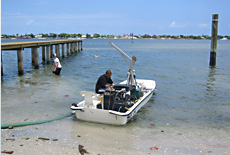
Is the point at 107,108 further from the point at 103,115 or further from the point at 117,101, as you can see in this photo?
the point at 117,101

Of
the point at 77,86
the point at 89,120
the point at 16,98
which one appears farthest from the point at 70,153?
the point at 77,86

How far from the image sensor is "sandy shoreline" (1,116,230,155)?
21.8 feet

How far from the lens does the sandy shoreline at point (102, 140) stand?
262 inches

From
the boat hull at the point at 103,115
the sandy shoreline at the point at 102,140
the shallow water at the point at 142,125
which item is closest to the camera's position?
the sandy shoreline at the point at 102,140

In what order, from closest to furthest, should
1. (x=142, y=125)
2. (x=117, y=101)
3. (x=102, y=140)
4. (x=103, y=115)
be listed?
(x=102, y=140), (x=103, y=115), (x=117, y=101), (x=142, y=125)

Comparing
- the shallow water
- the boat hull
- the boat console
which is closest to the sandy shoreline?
the shallow water

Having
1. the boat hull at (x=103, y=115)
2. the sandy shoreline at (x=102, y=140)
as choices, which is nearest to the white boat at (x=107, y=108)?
the boat hull at (x=103, y=115)

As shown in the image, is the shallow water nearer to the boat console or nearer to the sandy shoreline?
the sandy shoreline

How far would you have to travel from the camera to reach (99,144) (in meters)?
7.02

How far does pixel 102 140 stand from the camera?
7.30 meters

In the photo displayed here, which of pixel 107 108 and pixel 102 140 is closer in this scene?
pixel 102 140


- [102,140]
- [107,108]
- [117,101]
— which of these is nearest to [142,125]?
[117,101]

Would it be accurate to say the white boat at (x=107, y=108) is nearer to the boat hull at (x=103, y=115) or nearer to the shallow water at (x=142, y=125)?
the boat hull at (x=103, y=115)

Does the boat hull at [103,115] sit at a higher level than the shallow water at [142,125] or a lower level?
higher
